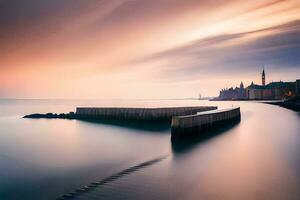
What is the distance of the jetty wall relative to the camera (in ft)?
139

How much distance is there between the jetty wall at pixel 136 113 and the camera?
42.4 meters

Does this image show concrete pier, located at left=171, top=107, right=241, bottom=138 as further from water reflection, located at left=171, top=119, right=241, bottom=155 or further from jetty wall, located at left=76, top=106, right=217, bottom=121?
jetty wall, located at left=76, top=106, right=217, bottom=121

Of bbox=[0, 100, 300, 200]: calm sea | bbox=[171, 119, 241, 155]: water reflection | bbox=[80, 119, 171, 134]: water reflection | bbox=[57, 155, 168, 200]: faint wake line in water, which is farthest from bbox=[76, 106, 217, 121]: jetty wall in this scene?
bbox=[57, 155, 168, 200]: faint wake line in water

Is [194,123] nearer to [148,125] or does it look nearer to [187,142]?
[187,142]

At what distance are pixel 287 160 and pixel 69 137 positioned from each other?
1978 cm

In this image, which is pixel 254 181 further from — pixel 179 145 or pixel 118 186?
pixel 179 145

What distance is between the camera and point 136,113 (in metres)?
44.0

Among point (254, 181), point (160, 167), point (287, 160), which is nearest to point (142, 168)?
point (160, 167)

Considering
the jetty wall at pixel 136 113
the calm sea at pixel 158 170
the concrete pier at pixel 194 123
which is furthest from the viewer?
the jetty wall at pixel 136 113

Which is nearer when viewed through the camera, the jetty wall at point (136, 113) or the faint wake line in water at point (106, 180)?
the faint wake line in water at point (106, 180)

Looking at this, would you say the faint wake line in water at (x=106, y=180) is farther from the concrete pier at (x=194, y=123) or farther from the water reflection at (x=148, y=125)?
the water reflection at (x=148, y=125)

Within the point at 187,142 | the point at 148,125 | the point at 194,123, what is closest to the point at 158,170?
the point at 187,142

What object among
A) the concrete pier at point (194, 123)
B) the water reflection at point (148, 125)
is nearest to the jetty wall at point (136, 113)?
the water reflection at point (148, 125)

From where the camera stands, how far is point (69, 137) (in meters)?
27.2
